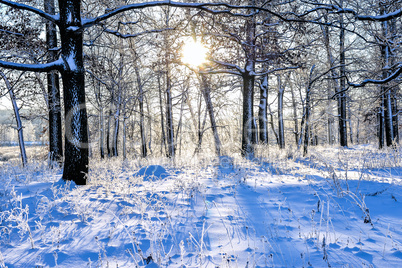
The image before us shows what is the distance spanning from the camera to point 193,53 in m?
10.2

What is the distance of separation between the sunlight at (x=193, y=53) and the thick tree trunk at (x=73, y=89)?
17.5 ft

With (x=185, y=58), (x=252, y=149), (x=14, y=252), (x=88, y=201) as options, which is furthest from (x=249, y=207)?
(x=185, y=58)

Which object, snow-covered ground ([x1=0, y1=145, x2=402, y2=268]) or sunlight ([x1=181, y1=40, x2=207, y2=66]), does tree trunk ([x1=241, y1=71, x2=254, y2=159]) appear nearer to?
sunlight ([x1=181, y1=40, x2=207, y2=66])

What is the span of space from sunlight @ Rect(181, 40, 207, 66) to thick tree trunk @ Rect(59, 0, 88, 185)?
533cm

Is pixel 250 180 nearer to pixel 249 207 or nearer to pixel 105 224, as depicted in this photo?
pixel 249 207

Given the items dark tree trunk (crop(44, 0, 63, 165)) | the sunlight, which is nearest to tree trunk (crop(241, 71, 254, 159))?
the sunlight

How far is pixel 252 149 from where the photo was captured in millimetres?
10352

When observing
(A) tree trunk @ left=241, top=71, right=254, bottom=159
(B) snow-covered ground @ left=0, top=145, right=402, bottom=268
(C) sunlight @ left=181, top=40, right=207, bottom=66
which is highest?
(C) sunlight @ left=181, top=40, right=207, bottom=66

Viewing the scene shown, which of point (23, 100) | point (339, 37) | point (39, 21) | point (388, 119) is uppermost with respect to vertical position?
point (339, 37)

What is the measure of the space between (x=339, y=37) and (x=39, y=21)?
1870 centimetres

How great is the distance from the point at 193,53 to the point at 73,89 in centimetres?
606

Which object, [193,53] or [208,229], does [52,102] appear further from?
[208,229]

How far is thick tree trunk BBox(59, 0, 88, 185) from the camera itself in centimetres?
516

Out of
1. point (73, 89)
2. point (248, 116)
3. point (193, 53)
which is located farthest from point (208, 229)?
point (193, 53)
